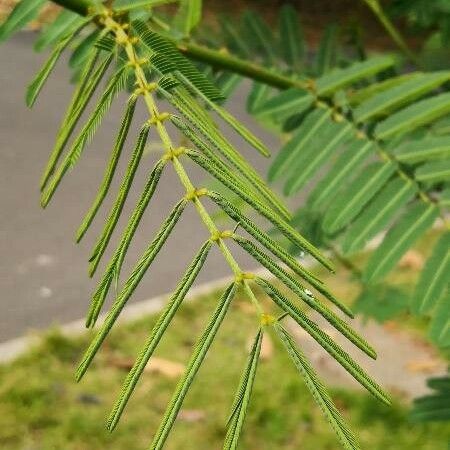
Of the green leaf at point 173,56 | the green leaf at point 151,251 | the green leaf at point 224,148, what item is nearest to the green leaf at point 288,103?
the green leaf at point 173,56

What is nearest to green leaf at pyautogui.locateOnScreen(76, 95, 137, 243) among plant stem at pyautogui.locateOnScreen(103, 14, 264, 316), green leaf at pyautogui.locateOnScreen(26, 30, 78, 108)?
plant stem at pyautogui.locateOnScreen(103, 14, 264, 316)

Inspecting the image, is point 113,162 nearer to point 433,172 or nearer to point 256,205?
point 256,205

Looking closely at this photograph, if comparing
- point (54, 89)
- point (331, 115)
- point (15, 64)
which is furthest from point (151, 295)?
point (15, 64)

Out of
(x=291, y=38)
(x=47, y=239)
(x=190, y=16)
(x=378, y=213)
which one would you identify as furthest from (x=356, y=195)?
(x=47, y=239)

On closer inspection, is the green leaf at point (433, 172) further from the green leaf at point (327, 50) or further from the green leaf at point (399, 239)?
the green leaf at point (327, 50)

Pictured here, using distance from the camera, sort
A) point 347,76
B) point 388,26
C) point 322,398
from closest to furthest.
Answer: point 322,398 → point 347,76 → point 388,26

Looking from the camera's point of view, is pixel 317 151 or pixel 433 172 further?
pixel 317 151

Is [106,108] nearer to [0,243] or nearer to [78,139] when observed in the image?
[78,139]
